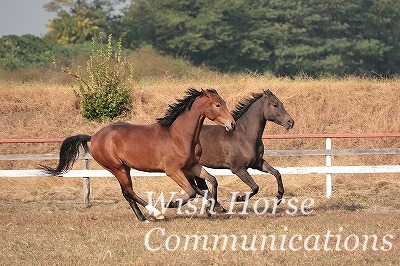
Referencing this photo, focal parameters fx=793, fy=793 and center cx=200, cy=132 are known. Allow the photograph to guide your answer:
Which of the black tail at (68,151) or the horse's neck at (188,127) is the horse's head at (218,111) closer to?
the horse's neck at (188,127)

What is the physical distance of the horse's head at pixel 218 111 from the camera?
1104 cm

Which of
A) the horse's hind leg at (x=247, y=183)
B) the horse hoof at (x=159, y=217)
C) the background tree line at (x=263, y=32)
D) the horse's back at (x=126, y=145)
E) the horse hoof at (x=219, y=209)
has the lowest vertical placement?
the background tree line at (x=263, y=32)

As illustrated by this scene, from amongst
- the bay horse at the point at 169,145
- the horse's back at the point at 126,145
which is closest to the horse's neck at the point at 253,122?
the bay horse at the point at 169,145

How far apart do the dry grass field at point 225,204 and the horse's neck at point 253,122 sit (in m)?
1.22

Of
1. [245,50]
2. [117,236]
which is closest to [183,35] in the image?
[245,50]

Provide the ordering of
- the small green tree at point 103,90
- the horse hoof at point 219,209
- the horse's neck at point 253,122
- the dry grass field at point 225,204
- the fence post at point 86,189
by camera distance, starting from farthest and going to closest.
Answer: the small green tree at point 103,90 → the fence post at point 86,189 → the horse's neck at point 253,122 → the horse hoof at point 219,209 → the dry grass field at point 225,204

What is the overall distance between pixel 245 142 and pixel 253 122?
37 centimetres

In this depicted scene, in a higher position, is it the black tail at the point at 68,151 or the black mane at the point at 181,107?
the black mane at the point at 181,107

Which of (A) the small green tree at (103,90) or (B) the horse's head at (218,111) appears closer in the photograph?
(B) the horse's head at (218,111)

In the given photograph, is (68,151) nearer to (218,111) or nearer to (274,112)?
(218,111)

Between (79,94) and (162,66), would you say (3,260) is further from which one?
(162,66)

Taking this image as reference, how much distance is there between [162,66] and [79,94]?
13.5 m

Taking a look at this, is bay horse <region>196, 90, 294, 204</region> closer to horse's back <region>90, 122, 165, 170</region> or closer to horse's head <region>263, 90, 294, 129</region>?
horse's head <region>263, 90, 294, 129</region>

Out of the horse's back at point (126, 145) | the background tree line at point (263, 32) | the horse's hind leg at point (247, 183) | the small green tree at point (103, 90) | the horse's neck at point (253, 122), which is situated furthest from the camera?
the background tree line at point (263, 32)
